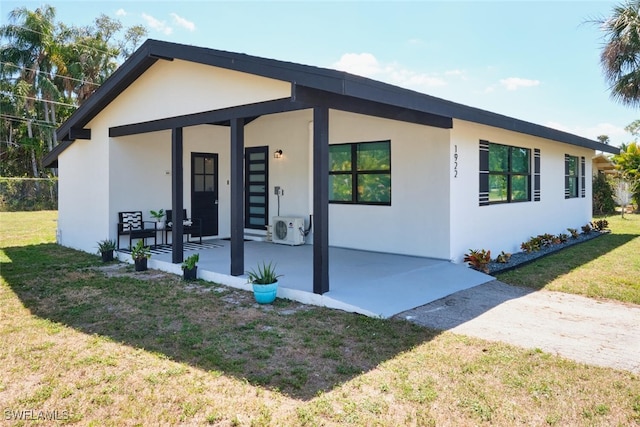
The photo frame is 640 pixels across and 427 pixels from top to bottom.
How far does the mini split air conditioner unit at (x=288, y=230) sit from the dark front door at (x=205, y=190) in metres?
1.68

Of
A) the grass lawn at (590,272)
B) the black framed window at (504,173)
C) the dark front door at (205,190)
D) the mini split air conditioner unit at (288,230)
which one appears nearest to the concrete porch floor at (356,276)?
the mini split air conditioner unit at (288,230)

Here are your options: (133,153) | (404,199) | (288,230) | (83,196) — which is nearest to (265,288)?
(404,199)

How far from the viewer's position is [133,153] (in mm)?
9250

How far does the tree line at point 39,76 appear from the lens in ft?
83.1

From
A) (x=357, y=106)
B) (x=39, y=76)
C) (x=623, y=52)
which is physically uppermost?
(x=39, y=76)

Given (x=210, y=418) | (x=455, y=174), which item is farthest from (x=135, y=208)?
(x=210, y=418)

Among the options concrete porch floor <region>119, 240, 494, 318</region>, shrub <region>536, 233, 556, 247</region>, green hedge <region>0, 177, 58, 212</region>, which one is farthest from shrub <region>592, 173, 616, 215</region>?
green hedge <region>0, 177, 58, 212</region>

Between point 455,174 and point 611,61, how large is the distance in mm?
9658

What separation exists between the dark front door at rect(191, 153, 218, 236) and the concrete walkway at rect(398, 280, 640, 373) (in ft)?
20.8

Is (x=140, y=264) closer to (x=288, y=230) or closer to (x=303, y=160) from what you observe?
(x=288, y=230)

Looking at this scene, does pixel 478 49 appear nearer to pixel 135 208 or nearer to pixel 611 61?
pixel 611 61

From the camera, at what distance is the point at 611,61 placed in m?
13.6

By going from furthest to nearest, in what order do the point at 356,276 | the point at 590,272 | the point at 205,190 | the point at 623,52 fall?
1. the point at 623,52
2. the point at 205,190
3. the point at 590,272
4. the point at 356,276

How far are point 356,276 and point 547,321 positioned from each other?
247 centimetres
